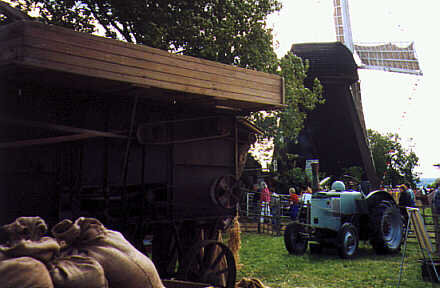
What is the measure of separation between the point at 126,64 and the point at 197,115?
217 centimetres

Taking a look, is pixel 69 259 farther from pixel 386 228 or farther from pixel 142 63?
pixel 386 228

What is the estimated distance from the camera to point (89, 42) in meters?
4.46

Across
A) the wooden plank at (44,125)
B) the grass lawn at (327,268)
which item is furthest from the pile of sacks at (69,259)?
the grass lawn at (327,268)

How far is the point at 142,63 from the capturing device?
4906 millimetres

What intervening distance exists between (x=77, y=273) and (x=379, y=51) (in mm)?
44601

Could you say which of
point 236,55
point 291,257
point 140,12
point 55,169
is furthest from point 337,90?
point 55,169

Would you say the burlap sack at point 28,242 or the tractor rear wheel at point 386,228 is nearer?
the burlap sack at point 28,242

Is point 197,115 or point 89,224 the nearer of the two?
point 89,224

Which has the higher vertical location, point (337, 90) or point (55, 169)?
point (337, 90)

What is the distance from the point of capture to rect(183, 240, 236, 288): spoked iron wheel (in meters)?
6.19

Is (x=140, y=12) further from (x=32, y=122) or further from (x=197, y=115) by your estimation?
(x=32, y=122)

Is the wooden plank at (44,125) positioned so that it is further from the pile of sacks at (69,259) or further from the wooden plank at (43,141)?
the pile of sacks at (69,259)

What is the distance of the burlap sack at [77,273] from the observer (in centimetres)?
240

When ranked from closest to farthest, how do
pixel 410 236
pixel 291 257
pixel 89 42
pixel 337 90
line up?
pixel 89 42, pixel 291 257, pixel 410 236, pixel 337 90
